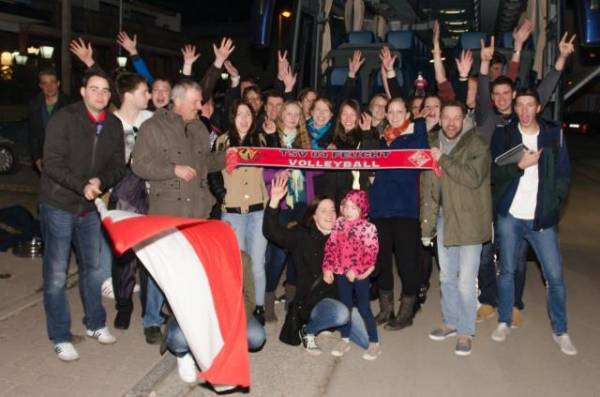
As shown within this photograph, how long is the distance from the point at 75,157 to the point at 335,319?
2263mm

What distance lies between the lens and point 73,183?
4496 mm

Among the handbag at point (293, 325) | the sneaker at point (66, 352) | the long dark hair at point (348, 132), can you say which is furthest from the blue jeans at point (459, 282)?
the sneaker at point (66, 352)

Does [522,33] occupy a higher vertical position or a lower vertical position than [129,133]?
higher

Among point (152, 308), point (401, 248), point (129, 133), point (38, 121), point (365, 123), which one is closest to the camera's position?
point (152, 308)

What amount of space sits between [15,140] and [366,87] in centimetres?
963

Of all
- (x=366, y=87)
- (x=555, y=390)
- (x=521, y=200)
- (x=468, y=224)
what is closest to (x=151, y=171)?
(x=468, y=224)

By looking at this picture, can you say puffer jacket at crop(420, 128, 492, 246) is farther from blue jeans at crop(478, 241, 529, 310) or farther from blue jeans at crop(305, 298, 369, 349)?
blue jeans at crop(305, 298, 369, 349)

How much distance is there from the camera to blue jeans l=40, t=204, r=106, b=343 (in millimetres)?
4680

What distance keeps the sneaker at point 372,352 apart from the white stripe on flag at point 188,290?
1.55 metres

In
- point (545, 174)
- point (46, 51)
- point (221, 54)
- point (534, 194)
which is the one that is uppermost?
point (46, 51)

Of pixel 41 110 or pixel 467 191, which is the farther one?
pixel 41 110

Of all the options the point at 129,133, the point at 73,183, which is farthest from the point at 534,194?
the point at 73,183

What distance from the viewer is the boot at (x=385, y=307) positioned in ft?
18.6

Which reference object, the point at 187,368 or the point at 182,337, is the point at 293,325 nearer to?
the point at 187,368
